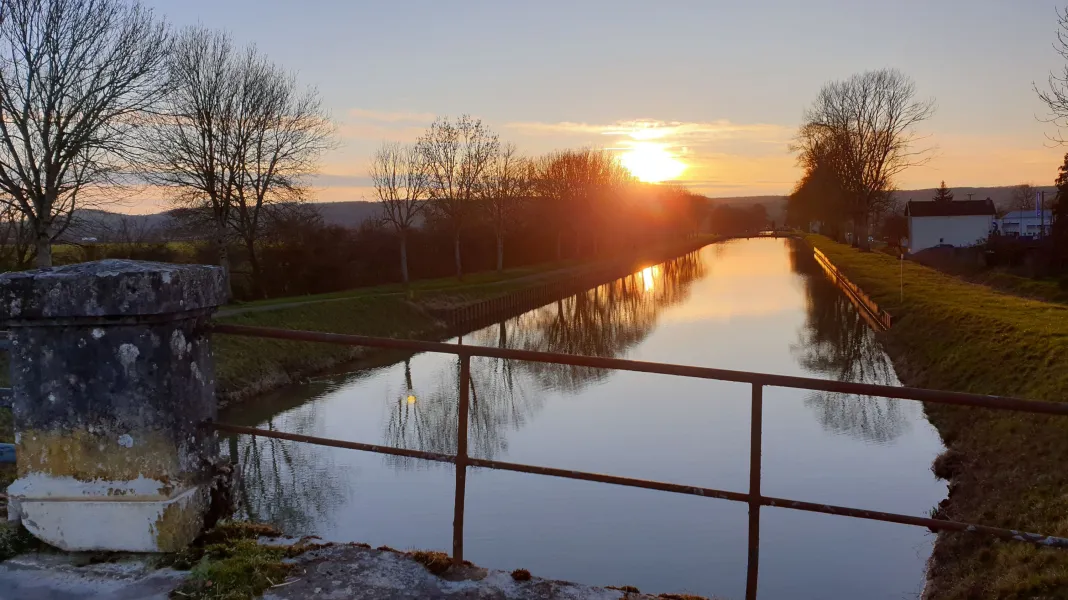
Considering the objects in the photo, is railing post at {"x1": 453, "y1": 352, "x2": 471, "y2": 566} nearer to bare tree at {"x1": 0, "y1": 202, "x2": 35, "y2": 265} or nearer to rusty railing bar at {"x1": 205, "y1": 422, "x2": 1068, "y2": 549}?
rusty railing bar at {"x1": 205, "y1": 422, "x2": 1068, "y2": 549}

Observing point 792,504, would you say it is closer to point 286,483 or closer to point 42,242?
point 286,483

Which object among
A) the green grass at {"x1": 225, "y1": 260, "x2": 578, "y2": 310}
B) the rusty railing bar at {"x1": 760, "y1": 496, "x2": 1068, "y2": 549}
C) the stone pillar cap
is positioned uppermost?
the stone pillar cap

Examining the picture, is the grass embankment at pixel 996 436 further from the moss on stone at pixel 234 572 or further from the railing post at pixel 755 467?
the moss on stone at pixel 234 572

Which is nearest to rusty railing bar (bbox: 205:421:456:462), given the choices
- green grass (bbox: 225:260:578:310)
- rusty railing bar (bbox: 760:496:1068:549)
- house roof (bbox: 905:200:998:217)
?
rusty railing bar (bbox: 760:496:1068:549)

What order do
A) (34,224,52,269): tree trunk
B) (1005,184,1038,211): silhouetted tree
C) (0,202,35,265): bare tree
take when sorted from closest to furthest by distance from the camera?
(34,224,52,269): tree trunk → (0,202,35,265): bare tree → (1005,184,1038,211): silhouetted tree

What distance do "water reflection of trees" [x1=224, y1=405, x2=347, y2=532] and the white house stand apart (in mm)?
57129

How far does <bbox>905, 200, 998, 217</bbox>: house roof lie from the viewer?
61.2 metres

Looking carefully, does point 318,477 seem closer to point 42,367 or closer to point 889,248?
point 42,367

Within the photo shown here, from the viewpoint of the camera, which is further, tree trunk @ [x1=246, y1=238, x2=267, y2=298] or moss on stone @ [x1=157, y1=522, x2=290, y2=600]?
tree trunk @ [x1=246, y1=238, x2=267, y2=298]

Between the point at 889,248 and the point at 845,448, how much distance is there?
53.2 metres

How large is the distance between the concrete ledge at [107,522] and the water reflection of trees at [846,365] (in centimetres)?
1368

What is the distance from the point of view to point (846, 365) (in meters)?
21.4

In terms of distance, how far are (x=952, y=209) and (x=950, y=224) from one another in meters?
2.37

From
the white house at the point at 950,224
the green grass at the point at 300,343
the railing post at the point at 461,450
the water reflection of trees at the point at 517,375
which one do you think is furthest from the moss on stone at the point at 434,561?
the white house at the point at 950,224
